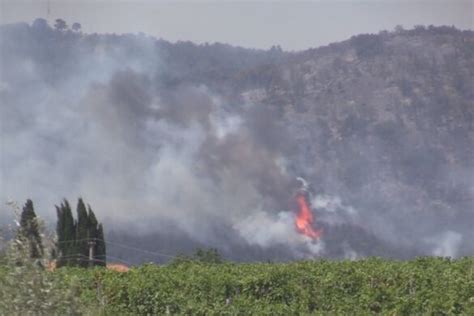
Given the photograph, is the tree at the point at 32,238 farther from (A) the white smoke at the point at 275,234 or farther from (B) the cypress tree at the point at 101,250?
(A) the white smoke at the point at 275,234

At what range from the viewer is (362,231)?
33.7 m

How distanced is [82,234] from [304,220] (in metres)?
7.77

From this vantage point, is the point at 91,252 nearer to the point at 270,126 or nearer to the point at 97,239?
the point at 97,239

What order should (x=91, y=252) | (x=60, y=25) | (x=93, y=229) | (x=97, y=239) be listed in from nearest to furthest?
(x=91, y=252) < (x=97, y=239) < (x=93, y=229) < (x=60, y=25)

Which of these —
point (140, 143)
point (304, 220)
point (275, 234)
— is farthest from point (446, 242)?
point (140, 143)

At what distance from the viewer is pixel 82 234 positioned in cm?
3036

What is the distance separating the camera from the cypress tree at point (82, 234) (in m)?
29.7

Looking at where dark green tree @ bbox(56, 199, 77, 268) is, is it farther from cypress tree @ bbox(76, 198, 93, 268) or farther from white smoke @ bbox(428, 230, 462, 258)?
white smoke @ bbox(428, 230, 462, 258)

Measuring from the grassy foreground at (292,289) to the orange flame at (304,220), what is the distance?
48.9ft

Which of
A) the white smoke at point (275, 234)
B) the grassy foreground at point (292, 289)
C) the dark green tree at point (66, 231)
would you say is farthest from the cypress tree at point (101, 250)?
the grassy foreground at point (292, 289)

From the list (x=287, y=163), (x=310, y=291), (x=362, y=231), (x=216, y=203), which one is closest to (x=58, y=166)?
(x=216, y=203)

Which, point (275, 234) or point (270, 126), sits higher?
point (270, 126)

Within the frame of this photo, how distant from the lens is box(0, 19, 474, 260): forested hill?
33.7 meters

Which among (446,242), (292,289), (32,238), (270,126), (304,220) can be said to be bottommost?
(32,238)
